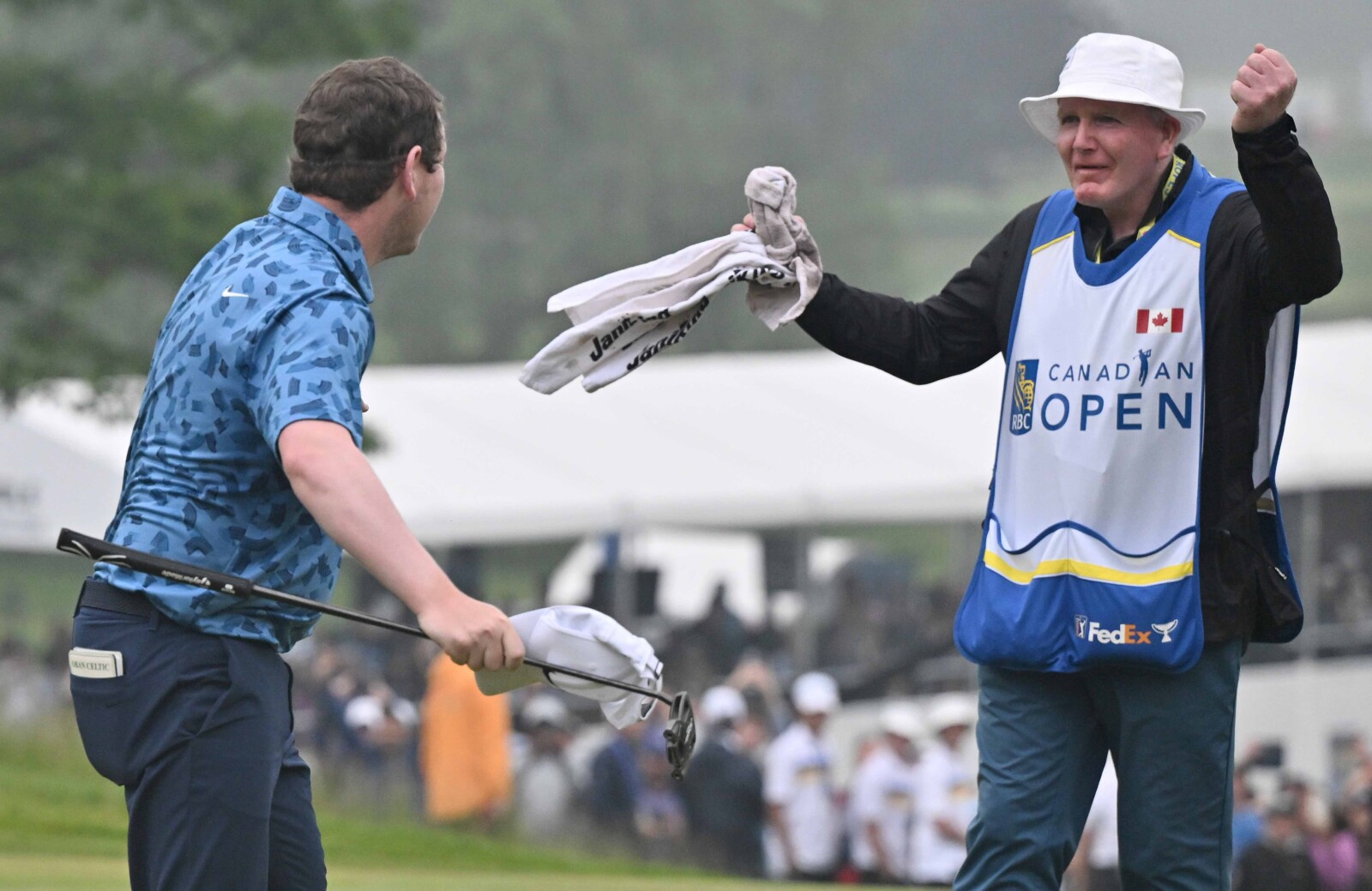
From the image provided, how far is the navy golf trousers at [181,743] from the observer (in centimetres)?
334

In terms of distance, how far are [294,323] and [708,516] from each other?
1489cm

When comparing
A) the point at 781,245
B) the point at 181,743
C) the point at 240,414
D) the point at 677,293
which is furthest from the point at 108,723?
the point at 781,245

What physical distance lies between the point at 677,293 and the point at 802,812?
9183 millimetres

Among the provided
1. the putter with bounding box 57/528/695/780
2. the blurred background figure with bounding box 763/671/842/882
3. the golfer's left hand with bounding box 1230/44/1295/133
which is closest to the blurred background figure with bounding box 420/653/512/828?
the blurred background figure with bounding box 763/671/842/882

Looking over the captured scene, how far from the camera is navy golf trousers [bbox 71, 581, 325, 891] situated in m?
3.34

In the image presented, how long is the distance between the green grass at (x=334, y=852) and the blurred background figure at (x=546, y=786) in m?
0.25

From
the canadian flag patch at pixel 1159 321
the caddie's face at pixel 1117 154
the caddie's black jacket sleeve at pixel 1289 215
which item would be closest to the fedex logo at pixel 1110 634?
the canadian flag patch at pixel 1159 321

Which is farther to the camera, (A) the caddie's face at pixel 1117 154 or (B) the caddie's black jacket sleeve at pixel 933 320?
(B) the caddie's black jacket sleeve at pixel 933 320

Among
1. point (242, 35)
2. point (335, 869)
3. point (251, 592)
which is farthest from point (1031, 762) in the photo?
point (242, 35)

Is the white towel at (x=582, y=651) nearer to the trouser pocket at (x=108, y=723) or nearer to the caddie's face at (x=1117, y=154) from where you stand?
the trouser pocket at (x=108, y=723)

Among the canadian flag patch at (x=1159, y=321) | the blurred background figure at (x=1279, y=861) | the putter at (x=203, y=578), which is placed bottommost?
the blurred background figure at (x=1279, y=861)

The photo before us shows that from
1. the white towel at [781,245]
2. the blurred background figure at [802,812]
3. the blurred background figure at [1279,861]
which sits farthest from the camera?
the blurred background figure at [802,812]

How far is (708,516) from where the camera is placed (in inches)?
712

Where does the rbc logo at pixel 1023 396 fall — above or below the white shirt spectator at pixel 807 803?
above
